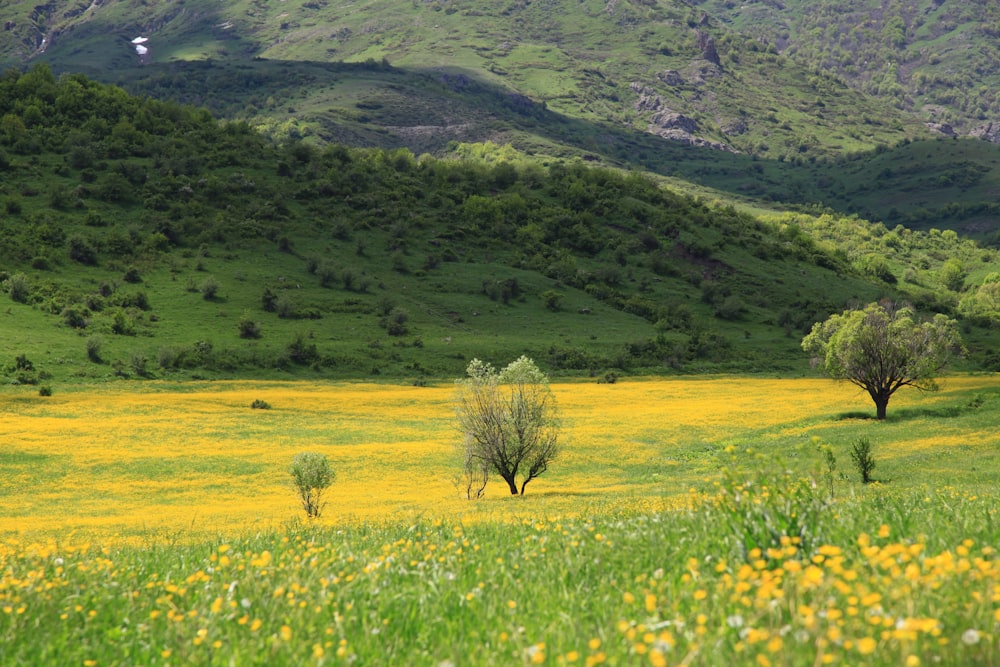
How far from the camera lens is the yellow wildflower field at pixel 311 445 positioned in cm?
3619

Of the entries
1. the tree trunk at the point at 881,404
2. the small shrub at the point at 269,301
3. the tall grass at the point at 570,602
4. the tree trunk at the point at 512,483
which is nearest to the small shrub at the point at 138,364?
the small shrub at the point at 269,301

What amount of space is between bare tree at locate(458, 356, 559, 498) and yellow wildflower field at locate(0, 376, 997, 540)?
2427 millimetres

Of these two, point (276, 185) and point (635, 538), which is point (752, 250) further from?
point (635, 538)

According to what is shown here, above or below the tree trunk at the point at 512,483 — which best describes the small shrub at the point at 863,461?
above

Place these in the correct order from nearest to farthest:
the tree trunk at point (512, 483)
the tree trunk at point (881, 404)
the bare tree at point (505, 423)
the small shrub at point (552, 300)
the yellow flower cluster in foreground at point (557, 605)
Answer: the yellow flower cluster in foreground at point (557, 605)
the bare tree at point (505, 423)
the tree trunk at point (512, 483)
the tree trunk at point (881, 404)
the small shrub at point (552, 300)

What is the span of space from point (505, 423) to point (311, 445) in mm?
23254

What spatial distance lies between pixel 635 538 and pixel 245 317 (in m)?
116

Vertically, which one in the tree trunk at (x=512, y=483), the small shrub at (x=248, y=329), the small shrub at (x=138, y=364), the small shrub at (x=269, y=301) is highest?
the small shrub at (x=269, y=301)

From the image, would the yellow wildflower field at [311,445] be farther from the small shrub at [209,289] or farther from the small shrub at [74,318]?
the small shrub at [209,289]

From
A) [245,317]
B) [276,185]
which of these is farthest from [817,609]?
[276,185]

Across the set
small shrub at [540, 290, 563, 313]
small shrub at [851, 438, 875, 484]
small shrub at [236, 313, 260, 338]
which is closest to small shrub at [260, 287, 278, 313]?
small shrub at [236, 313, 260, 338]

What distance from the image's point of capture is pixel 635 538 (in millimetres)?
7098

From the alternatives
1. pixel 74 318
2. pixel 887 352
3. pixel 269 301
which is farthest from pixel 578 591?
pixel 269 301

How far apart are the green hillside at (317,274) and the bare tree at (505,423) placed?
61053 mm
